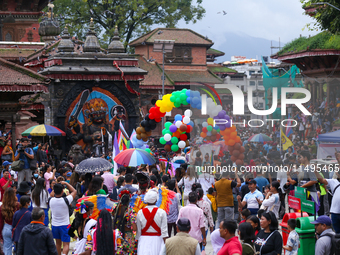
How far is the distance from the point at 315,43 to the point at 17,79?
44.5ft

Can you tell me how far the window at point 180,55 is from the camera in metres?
46.1

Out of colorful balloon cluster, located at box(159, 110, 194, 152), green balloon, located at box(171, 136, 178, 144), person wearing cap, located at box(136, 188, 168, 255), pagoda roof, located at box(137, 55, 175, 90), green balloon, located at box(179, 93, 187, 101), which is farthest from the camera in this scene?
pagoda roof, located at box(137, 55, 175, 90)

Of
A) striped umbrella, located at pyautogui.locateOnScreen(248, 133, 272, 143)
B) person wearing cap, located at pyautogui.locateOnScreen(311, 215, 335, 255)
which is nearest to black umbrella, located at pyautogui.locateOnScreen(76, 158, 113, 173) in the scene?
striped umbrella, located at pyautogui.locateOnScreen(248, 133, 272, 143)

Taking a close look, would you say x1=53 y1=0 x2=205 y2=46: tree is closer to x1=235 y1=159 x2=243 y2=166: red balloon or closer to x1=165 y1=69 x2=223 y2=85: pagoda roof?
x1=165 y1=69 x2=223 y2=85: pagoda roof

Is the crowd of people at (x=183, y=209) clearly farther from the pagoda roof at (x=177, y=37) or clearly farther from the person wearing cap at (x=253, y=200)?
the pagoda roof at (x=177, y=37)

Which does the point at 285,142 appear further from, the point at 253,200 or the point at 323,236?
the point at 323,236

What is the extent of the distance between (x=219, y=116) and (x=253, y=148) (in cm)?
114

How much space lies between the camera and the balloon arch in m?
12.1

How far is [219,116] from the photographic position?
12.6 metres

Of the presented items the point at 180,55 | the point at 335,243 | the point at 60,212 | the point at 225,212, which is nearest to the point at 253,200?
the point at 225,212

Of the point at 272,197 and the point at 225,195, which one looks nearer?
the point at 272,197

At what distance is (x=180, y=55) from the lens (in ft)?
152

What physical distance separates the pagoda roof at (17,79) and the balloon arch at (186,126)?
490 cm

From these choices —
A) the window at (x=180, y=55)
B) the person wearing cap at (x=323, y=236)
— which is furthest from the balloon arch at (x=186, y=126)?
the window at (x=180, y=55)
